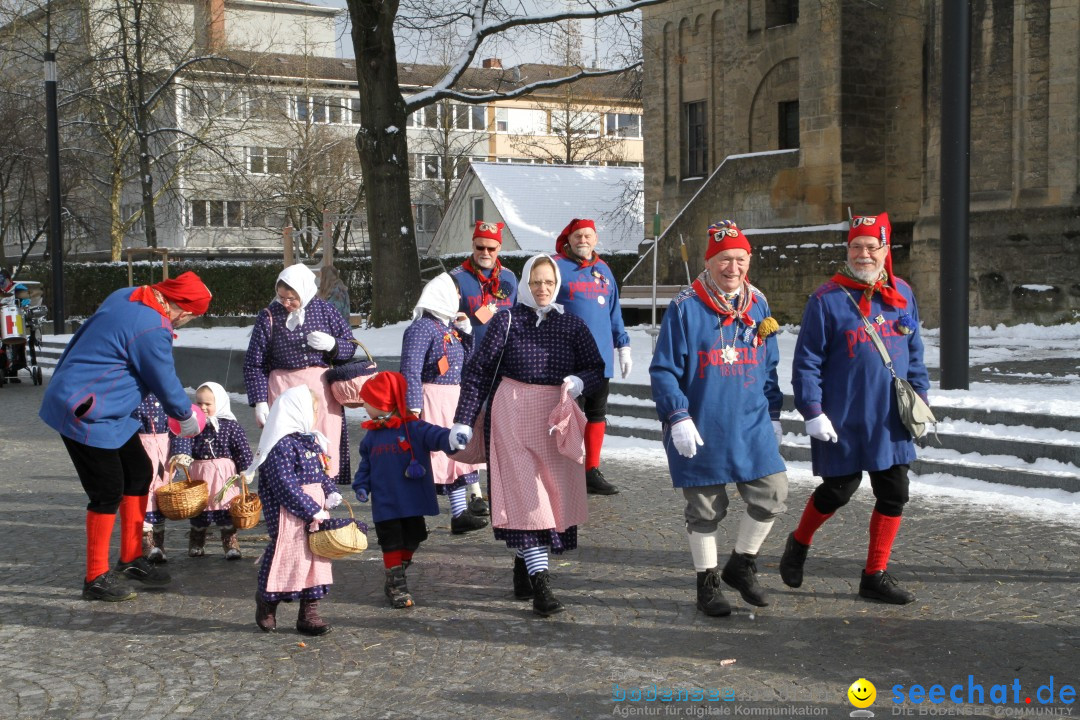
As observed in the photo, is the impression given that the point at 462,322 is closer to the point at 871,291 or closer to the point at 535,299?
the point at 535,299

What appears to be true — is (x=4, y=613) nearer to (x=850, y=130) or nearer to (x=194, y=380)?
(x=194, y=380)

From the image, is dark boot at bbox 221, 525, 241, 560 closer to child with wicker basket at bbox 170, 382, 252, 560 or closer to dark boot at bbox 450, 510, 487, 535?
child with wicker basket at bbox 170, 382, 252, 560

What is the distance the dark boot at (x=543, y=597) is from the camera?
6.19m

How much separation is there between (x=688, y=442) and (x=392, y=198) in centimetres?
1586

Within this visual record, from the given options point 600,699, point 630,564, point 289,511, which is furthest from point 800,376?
point 289,511

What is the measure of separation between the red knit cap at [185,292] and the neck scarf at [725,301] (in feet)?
8.83

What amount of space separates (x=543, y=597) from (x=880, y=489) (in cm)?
180

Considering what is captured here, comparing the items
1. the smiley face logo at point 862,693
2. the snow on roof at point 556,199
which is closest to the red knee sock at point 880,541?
the smiley face logo at point 862,693

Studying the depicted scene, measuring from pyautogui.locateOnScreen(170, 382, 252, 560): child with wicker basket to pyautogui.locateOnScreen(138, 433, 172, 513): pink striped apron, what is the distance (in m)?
0.08

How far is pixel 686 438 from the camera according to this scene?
18.9 feet

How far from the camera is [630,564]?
728cm

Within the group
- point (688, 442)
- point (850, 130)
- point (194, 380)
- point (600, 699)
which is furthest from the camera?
point (850, 130)

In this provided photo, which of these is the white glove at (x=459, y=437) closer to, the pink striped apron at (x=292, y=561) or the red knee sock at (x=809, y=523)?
the pink striped apron at (x=292, y=561)

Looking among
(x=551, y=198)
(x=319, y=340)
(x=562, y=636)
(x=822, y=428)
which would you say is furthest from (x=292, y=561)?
(x=551, y=198)
